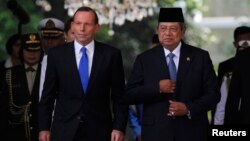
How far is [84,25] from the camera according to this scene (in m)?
6.80

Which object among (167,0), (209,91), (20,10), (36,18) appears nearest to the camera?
(209,91)

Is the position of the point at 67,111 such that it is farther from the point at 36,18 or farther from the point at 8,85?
the point at 36,18

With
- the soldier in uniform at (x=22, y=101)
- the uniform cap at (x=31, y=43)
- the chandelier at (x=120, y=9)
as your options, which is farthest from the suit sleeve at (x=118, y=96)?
the chandelier at (x=120, y=9)

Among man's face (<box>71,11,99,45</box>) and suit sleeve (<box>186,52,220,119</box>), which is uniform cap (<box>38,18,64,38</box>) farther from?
suit sleeve (<box>186,52,220,119</box>)

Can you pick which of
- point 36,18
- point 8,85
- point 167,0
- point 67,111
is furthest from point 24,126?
point 167,0

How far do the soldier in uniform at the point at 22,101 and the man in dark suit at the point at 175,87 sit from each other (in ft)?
6.05

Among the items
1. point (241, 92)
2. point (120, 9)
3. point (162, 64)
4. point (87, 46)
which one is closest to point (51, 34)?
point (87, 46)

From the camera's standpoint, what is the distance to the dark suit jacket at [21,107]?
27.8ft

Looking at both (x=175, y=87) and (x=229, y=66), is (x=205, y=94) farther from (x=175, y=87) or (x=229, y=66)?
(x=229, y=66)

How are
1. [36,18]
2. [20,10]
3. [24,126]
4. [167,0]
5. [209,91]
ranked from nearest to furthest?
[209,91]
[24,126]
[20,10]
[36,18]
[167,0]

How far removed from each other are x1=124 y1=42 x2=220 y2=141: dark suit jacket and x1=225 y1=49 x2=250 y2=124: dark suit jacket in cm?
52

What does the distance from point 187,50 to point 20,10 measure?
12.0 feet

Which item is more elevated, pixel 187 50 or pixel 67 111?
pixel 187 50

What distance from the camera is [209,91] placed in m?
6.74
